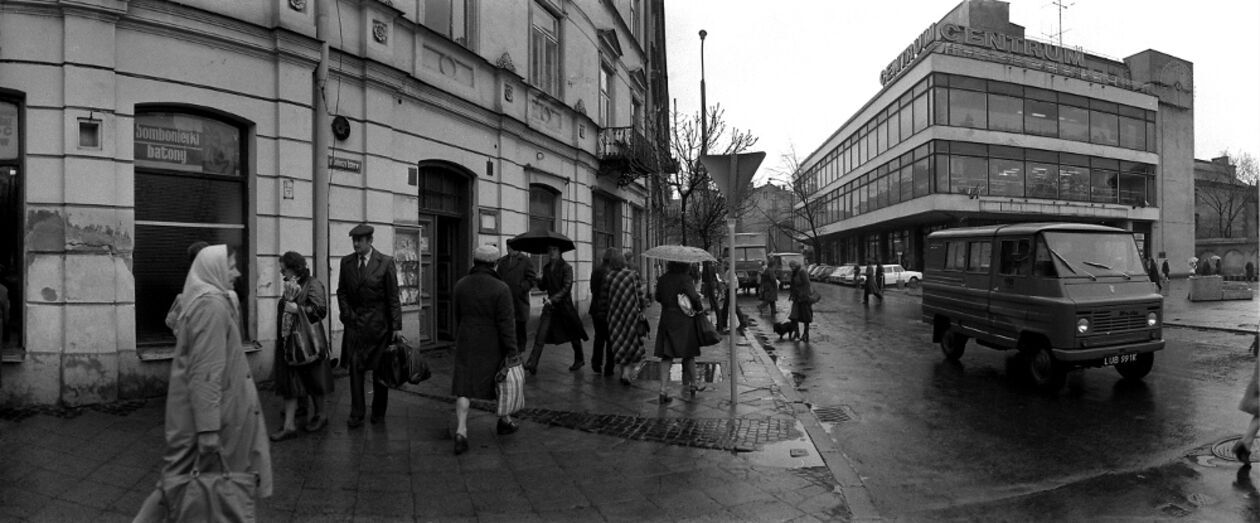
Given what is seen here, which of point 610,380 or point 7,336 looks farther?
point 610,380

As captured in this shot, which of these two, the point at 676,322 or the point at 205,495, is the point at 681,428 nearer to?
the point at 676,322

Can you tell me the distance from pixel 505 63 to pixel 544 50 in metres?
2.57

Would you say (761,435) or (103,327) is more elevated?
(103,327)

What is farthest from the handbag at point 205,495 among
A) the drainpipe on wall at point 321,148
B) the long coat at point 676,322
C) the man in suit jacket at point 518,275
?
the man in suit jacket at point 518,275

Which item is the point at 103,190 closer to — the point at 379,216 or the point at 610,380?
the point at 379,216

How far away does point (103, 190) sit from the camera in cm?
670

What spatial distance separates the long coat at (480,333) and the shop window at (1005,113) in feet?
129

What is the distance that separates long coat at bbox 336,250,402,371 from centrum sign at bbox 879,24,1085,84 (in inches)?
1544

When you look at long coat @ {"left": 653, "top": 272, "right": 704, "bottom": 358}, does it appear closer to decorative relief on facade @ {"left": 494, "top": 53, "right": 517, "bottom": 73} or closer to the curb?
the curb

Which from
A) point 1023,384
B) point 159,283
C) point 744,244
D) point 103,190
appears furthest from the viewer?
point 744,244

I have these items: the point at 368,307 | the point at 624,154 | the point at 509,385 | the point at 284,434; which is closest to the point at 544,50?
the point at 624,154

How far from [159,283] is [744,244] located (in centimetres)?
3309

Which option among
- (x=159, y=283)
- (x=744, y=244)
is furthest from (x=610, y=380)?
(x=744, y=244)

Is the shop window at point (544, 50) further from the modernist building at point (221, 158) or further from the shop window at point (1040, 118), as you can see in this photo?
the shop window at point (1040, 118)
